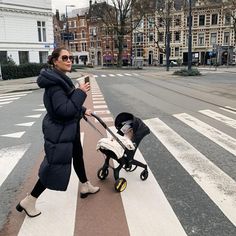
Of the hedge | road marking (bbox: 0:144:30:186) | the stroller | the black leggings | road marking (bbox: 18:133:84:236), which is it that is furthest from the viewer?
the hedge

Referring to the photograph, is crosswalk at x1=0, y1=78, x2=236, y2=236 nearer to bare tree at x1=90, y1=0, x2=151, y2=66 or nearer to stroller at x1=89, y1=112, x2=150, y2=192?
stroller at x1=89, y1=112, x2=150, y2=192

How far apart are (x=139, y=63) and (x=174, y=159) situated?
6715 cm

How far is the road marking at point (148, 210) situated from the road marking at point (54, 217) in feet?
2.14

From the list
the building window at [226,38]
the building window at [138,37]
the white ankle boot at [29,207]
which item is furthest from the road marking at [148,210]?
the building window at [138,37]

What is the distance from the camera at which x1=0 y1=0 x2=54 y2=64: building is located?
1164 inches

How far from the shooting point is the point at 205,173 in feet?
16.0

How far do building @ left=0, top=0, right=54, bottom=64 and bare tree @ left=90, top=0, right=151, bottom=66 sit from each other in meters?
18.9

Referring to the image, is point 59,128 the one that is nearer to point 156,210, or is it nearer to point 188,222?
point 156,210

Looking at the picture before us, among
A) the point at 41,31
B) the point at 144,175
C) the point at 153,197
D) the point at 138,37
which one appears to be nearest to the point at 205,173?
the point at 144,175

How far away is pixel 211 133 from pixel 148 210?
4.27 m

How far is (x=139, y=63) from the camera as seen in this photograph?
71250 millimetres

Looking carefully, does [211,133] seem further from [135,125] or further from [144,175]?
[135,125]

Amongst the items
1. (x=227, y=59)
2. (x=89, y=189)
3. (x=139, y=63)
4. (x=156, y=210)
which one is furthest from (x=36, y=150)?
(x=139, y=63)

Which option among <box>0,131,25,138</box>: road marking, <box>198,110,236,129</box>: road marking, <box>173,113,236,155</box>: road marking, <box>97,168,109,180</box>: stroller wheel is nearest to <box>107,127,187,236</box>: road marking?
<box>97,168,109,180</box>: stroller wheel
